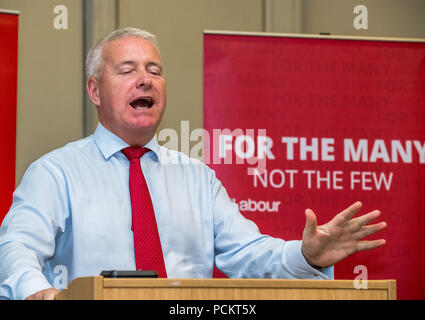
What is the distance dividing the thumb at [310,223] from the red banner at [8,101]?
1795mm

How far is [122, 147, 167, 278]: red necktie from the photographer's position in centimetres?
251

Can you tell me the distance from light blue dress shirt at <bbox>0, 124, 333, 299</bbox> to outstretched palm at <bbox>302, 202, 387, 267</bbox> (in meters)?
0.10

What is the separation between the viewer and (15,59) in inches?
138

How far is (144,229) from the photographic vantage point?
8.34 ft

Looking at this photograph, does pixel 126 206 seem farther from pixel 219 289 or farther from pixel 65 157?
pixel 219 289

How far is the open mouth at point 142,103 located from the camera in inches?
109

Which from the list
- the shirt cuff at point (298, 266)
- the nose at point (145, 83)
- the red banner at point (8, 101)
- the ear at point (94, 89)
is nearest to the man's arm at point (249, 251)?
the shirt cuff at point (298, 266)

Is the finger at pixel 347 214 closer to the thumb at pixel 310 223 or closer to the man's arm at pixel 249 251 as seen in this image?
the thumb at pixel 310 223

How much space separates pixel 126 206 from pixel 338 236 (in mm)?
865

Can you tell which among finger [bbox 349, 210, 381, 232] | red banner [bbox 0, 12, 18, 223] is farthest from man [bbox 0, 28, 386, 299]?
red banner [bbox 0, 12, 18, 223]

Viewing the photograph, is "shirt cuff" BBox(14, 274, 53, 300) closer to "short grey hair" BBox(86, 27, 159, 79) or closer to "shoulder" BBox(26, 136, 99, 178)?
"shoulder" BBox(26, 136, 99, 178)

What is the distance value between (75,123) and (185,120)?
0.57 m
